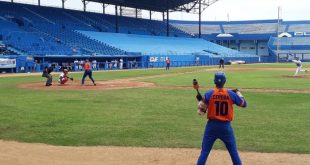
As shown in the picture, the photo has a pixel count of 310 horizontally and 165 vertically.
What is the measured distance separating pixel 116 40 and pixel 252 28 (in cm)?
5308

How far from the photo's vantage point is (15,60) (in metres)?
43.3

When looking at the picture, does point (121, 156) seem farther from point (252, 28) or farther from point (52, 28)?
point (252, 28)

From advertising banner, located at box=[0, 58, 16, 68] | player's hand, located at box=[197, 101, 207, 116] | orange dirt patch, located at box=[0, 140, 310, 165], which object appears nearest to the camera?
player's hand, located at box=[197, 101, 207, 116]

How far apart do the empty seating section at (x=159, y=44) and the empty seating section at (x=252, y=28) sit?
796 inches

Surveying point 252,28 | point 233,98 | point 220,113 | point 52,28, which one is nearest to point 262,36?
point 252,28

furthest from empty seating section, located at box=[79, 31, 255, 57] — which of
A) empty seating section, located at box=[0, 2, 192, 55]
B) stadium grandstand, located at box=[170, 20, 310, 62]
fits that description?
stadium grandstand, located at box=[170, 20, 310, 62]

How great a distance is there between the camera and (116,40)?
62.9 meters

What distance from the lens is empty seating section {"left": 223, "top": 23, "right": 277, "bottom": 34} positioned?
10409 centimetres

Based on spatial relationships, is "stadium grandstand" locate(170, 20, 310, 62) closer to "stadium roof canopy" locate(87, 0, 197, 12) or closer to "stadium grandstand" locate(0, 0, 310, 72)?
"stadium grandstand" locate(0, 0, 310, 72)

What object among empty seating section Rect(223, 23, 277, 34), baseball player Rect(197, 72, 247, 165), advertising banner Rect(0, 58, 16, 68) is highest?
empty seating section Rect(223, 23, 277, 34)

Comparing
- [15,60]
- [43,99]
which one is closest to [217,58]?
[15,60]

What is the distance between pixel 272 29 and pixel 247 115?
9502 centimetres

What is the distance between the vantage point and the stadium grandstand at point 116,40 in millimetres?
48250

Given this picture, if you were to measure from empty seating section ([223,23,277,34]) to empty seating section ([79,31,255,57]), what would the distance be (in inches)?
796
